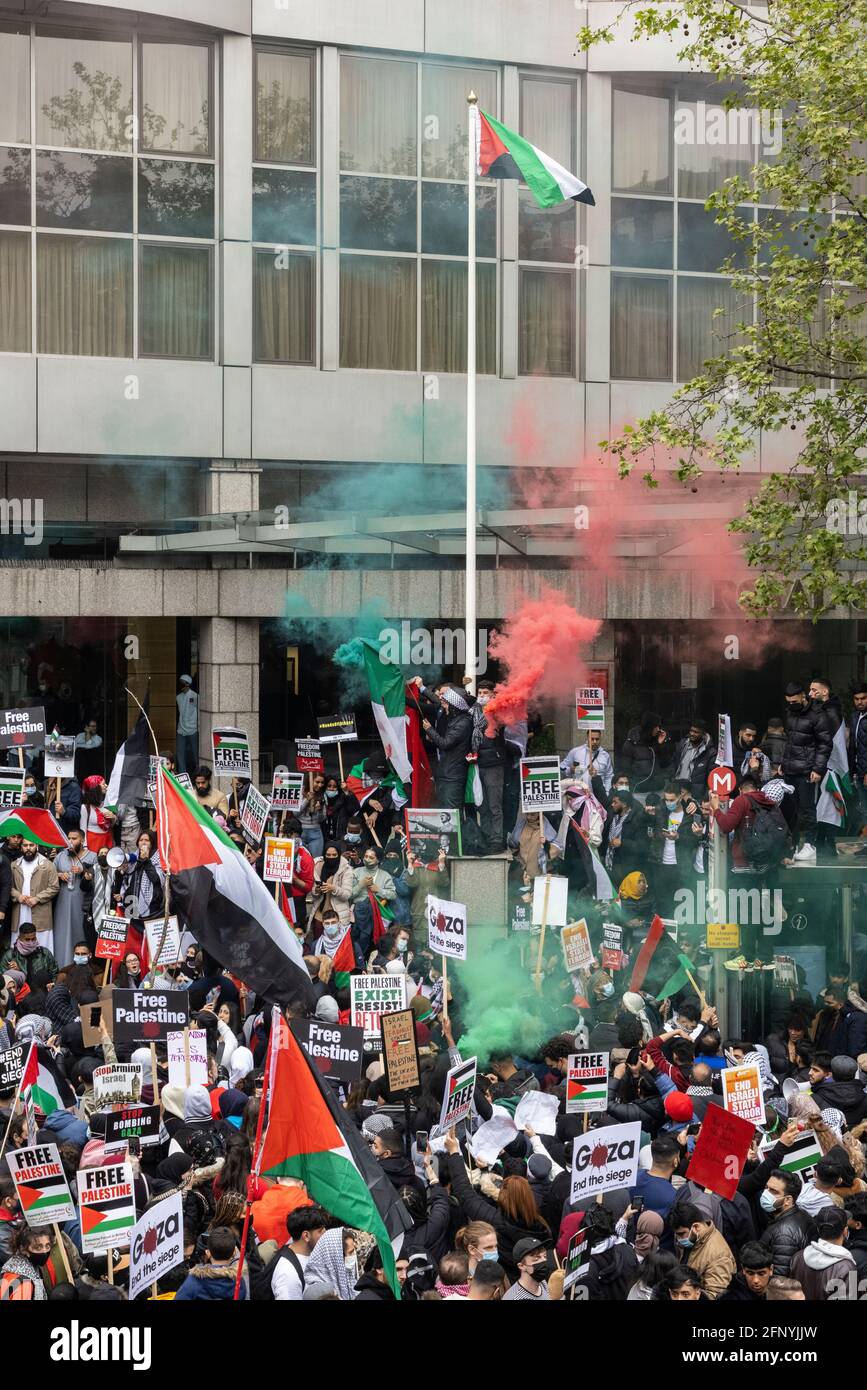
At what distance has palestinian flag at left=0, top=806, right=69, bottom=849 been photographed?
14.8 metres

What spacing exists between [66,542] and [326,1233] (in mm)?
17650

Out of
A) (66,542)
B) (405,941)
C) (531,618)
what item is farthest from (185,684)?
(405,941)

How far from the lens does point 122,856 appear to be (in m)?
15.8

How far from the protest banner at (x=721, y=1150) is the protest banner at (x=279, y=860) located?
239 inches

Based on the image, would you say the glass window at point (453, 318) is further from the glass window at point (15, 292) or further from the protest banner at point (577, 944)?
the protest banner at point (577, 944)

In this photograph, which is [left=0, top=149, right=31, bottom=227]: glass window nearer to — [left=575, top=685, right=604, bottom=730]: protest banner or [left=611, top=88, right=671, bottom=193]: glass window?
[left=611, top=88, right=671, bottom=193]: glass window

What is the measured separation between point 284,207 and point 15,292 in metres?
3.99

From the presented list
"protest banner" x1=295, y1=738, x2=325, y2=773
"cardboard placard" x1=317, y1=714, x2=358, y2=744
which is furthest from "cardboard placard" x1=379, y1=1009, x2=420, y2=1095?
"protest banner" x1=295, y1=738, x2=325, y2=773

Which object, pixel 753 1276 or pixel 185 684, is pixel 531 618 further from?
pixel 753 1276

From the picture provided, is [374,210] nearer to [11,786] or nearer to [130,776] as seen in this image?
[130,776]

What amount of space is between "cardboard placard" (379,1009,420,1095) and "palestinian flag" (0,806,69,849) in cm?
608

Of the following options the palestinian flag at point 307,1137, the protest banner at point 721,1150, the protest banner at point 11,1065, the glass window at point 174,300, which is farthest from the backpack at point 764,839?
the glass window at point 174,300

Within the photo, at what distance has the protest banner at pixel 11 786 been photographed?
15.2m

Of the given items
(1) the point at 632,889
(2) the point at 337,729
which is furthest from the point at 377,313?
(1) the point at 632,889
